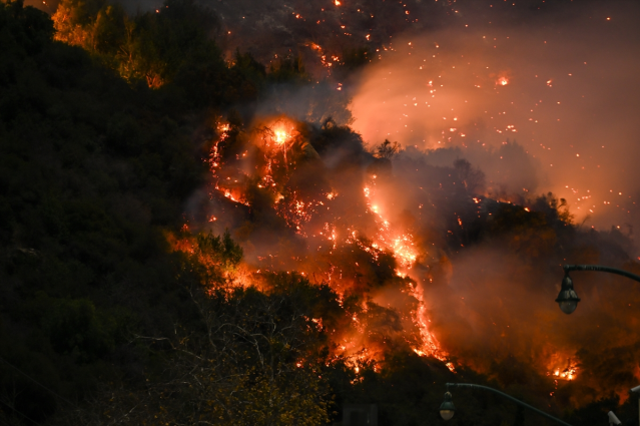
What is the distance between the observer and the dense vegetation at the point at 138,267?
70.5ft

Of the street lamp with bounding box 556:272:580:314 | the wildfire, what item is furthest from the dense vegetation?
the street lamp with bounding box 556:272:580:314

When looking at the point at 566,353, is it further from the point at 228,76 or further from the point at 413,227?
the point at 228,76

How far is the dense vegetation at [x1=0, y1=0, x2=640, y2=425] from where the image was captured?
21.5 metres

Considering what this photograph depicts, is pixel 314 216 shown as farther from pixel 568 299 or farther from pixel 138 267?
pixel 568 299

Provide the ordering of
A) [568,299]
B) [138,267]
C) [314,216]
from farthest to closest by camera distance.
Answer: [314,216] → [138,267] → [568,299]

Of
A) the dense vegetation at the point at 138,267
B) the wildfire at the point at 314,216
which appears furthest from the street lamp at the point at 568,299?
the wildfire at the point at 314,216

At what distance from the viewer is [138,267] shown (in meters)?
36.2

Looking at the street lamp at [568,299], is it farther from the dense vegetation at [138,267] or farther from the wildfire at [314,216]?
the wildfire at [314,216]

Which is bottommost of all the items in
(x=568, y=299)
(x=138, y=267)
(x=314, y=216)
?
(x=568, y=299)

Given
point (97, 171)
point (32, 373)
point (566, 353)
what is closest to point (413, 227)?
point (566, 353)

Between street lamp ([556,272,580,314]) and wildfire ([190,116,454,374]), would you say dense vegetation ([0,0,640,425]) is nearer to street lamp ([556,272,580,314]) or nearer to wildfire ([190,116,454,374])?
wildfire ([190,116,454,374])

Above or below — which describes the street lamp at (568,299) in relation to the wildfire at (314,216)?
below

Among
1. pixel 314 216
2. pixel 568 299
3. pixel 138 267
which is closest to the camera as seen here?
pixel 568 299

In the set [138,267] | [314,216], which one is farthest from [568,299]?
[314,216]
